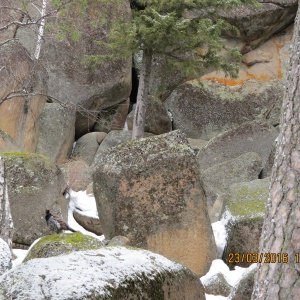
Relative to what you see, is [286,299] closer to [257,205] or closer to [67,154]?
[257,205]

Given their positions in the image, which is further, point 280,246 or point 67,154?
point 67,154

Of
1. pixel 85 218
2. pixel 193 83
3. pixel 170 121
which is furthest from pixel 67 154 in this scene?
pixel 85 218

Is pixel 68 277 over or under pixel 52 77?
under

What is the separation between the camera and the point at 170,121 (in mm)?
17234

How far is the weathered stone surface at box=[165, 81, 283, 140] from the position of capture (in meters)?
17.7

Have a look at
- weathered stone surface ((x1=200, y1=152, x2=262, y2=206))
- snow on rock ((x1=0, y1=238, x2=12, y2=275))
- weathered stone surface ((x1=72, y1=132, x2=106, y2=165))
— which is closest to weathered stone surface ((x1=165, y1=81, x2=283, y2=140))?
weathered stone surface ((x1=72, y1=132, x2=106, y2=165))

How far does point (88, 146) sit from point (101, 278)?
42.9ft

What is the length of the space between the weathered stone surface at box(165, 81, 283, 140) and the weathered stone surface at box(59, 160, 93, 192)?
5.84 m

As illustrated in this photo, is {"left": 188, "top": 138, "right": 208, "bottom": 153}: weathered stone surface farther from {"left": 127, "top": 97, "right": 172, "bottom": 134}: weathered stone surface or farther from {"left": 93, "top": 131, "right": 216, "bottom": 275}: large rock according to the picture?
{"left": 93, "top": 131, "right": 216, "bottom": 275}: large rock

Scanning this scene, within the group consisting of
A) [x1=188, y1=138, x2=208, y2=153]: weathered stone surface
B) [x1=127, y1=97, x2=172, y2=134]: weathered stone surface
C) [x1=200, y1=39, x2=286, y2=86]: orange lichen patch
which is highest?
[x1=200, y1=39, x2=286, y2=86]: orange lichen patch

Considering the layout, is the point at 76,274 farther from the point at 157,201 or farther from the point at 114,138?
the point at 114,138

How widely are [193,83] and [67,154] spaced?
16.9 ft

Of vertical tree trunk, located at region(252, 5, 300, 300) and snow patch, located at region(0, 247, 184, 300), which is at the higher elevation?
vertical tree trunk, located at region(252, 5, 300, 300)

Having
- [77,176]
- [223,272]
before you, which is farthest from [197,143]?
[223,272]
